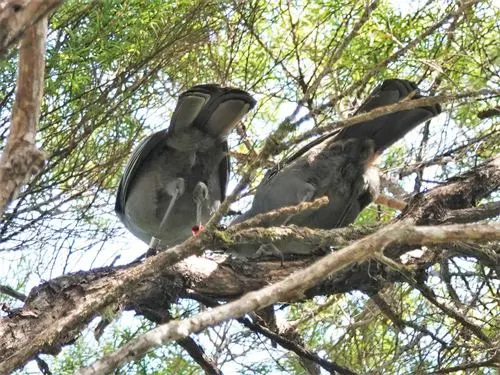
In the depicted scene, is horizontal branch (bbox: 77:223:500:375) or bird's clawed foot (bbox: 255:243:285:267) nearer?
horizontal branch (bbox: 77:223:500:375)

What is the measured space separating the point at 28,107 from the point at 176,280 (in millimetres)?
1744

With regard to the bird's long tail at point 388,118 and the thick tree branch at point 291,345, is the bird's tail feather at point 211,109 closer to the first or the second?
the bird's long tail at point 388,118

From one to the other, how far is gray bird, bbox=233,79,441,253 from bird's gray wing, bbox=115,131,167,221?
0.76m

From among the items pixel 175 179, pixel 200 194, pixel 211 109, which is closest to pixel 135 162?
pixel 175 179

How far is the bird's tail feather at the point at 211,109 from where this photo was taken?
4910 mm

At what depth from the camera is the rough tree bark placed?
3.04 meters

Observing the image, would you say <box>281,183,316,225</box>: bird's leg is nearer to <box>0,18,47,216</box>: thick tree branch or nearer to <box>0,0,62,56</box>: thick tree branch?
<box>0,18,47,216</box>: thick tree branch

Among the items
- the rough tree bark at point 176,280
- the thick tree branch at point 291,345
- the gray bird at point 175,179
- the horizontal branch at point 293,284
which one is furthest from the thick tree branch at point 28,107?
the gray bird at point 175,179

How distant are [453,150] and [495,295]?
1169mm

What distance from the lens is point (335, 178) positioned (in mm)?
5371

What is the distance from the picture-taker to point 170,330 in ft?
7.52

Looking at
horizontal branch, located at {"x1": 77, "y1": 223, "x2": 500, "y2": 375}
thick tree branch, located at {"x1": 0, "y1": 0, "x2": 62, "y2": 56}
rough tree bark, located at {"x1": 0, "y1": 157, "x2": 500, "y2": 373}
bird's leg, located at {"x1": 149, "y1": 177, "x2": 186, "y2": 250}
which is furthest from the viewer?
bird's leg, located at {"x1": 149, "y1": 177, "x2": 186, "y2": 250}

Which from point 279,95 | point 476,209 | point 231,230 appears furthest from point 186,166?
point 231,230

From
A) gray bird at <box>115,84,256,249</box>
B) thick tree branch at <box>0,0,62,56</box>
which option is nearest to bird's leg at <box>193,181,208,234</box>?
gray bird at <box>115,84,256,249</box>
